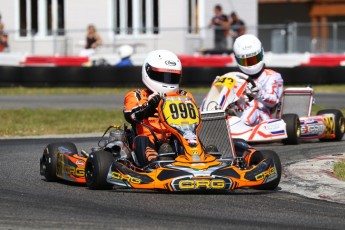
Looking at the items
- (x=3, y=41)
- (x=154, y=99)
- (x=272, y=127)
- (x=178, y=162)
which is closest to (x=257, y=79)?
(x=272, y=127)

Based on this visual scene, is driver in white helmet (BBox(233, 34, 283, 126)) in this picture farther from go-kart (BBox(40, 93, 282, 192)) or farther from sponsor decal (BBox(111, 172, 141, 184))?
sponsor decal (BBox(111, 172, 141, 184))

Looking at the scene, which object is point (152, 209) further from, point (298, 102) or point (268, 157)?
point (298, 102)

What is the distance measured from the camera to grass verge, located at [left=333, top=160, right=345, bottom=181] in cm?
894

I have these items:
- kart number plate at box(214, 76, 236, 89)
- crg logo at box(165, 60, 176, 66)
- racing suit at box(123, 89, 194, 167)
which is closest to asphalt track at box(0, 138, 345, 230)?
racing suit at box(123, 89, 194, 167)

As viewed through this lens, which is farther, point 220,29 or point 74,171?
point 220,29

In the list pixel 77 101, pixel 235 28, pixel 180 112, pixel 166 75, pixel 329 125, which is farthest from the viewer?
pixel 235 28

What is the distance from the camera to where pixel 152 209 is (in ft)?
23.6

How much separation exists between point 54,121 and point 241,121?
195 inches

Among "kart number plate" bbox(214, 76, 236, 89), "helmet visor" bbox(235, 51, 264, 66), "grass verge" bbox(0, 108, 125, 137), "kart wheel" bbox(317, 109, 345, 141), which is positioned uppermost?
"helmet visor" bbox(235, 51, 264, 66)

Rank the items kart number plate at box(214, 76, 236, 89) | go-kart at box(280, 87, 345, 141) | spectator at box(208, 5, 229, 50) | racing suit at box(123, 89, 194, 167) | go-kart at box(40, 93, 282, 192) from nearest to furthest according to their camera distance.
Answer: go-kart at box(40, 93, 282, 192)
racing suit at box(123, 89, 194, 167)
kart number plate at box(214, 76, 236, 89)
go-kart at box(280, 87, 345, 141)
spectator at box(208, 5, 229, 50)

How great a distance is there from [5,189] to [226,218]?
2165mm

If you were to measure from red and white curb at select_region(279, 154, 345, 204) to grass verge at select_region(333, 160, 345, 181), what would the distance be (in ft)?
A: 0.13

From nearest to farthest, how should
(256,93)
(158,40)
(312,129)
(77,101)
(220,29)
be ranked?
(256,93) < (312,129) < (77,101) < (220,29) < (158,40)

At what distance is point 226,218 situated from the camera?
6.85 metres
